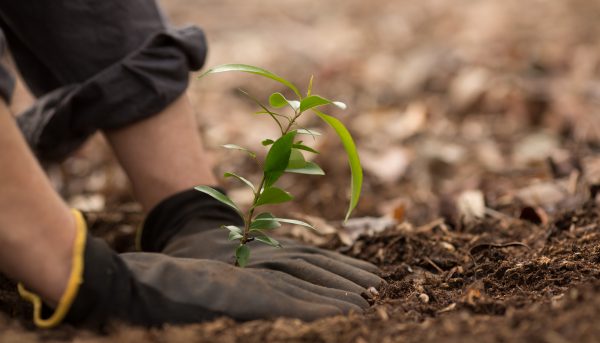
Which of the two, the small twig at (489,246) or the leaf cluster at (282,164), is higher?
the leaf cluster at (282,164)

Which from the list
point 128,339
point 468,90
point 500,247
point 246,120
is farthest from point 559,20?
point 128,339

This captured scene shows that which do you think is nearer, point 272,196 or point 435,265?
point 272,196

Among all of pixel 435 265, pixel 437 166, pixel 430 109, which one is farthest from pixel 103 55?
pixel 430 109

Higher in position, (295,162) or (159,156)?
(295,162)

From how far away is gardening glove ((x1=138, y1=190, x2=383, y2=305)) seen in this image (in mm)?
1188

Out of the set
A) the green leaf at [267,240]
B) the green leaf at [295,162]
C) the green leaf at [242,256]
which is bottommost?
the green leaf at [242,256]

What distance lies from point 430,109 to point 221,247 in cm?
180

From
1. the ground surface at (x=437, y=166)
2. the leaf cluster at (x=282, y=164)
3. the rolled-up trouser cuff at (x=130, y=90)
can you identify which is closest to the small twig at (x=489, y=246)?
the ground surface at (x=437, y=166)

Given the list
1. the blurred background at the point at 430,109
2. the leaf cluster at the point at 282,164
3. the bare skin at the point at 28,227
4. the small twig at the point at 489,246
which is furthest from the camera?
the blurred background at the point at 430,109

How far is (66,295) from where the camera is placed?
97 centimetres

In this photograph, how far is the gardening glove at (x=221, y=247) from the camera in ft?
3.90

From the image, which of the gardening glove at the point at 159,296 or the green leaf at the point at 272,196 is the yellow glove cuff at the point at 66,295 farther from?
the green leaf at the point at 272,196

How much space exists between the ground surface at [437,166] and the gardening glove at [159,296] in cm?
4

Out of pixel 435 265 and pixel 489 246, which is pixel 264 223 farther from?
pixel 489 246
